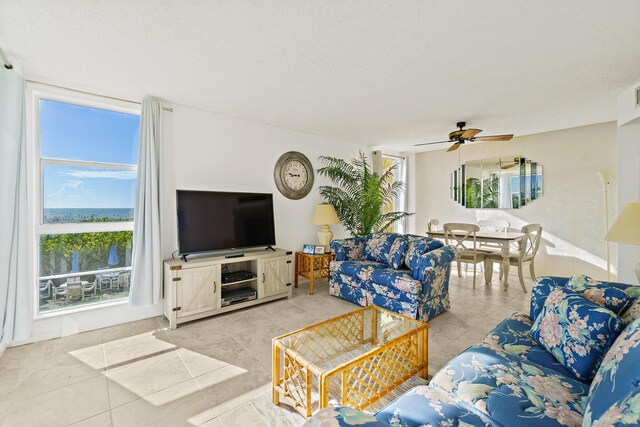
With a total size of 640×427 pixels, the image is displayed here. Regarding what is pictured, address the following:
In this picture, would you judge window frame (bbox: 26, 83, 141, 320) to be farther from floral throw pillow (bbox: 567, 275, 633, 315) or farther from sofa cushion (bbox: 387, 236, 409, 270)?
floral throw pillow (bbox: 567, 275, 633, 315)

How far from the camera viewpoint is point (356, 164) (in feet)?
16.3

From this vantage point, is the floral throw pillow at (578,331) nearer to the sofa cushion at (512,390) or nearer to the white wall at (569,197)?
the sofa cushion at (512,390)

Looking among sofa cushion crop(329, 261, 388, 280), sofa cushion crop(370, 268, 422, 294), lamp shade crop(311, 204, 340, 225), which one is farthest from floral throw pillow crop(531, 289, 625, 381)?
lamp shade crop(311, 204, 340, 225)

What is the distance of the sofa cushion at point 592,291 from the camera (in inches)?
59.3

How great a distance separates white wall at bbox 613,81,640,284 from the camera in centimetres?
299

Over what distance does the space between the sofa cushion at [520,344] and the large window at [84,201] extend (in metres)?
3.54

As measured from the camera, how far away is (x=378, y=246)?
150 inches

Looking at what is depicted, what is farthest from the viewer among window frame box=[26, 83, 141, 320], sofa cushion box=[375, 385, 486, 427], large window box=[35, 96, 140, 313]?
large window box=[35, 96, 140, 313]

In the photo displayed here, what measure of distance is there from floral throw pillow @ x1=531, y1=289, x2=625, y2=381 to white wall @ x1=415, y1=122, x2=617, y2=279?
12.3 feet

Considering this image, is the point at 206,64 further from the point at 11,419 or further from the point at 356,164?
the point at 356,164

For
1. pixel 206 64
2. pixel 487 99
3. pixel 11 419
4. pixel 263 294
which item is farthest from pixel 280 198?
pixel 11 419

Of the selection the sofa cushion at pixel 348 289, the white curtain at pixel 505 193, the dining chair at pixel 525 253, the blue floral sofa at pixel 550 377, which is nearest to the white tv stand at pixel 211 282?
the sofa cushion at pixel 348 289

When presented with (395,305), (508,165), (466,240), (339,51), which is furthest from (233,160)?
(508,165)

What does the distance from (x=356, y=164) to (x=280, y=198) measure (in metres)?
1.55
